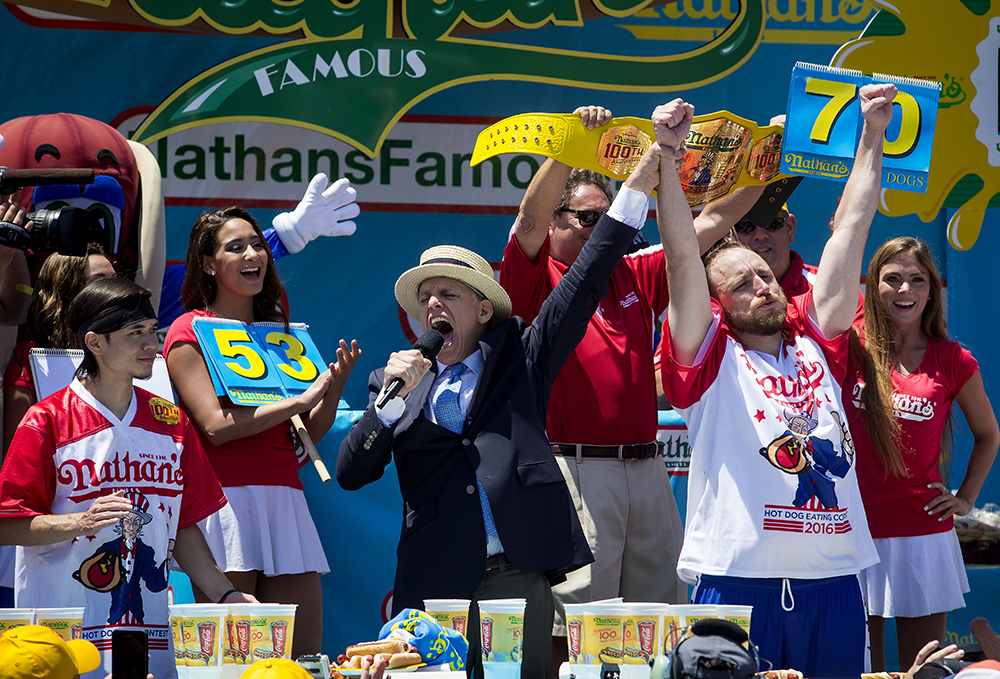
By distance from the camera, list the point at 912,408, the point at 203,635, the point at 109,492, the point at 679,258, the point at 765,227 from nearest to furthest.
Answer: the point at 203,635 < the point at 109,492 < the point at 679,258 < the point at 912,408 < the point at 765,227

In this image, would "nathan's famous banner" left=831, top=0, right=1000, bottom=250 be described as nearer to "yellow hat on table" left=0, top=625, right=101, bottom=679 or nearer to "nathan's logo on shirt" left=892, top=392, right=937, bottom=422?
"nathan's logo on shirt" left=892, top=392, right=937, bottom=422

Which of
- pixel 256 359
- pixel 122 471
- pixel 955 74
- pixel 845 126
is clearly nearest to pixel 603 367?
pixel 845 126

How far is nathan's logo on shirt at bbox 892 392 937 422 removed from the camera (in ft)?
11.1

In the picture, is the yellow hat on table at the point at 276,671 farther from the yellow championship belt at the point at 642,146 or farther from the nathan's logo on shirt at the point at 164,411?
the yellow championship belt at the point at 642,146

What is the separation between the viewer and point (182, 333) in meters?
3.25

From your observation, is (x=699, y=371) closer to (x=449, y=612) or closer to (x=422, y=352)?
(x=422, y=352)

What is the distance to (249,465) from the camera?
10.6 feet

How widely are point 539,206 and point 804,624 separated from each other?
1.50 metres

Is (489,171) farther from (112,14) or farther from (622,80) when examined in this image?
(112,14)

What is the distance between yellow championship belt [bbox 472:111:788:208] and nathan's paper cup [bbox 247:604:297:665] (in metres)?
1.43

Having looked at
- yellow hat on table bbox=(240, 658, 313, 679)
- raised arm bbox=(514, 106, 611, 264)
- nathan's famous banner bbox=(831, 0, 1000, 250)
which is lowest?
yellow hat on table bbox=(240, 658, 313, 679)

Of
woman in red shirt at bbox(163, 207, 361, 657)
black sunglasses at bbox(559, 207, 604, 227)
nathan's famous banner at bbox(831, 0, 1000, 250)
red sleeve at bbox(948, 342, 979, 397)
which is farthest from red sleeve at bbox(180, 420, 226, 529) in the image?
nathan's famous banner at bbox(831, 0, 1000, 250)

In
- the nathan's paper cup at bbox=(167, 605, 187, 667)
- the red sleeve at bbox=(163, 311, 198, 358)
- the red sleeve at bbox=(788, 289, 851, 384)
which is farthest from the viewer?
the red sleeve at bbox=(163, 311, 198, 358)

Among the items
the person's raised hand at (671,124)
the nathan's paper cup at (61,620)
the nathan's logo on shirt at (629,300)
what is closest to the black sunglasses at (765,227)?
the nathan's logo on shirt at (629,300)
